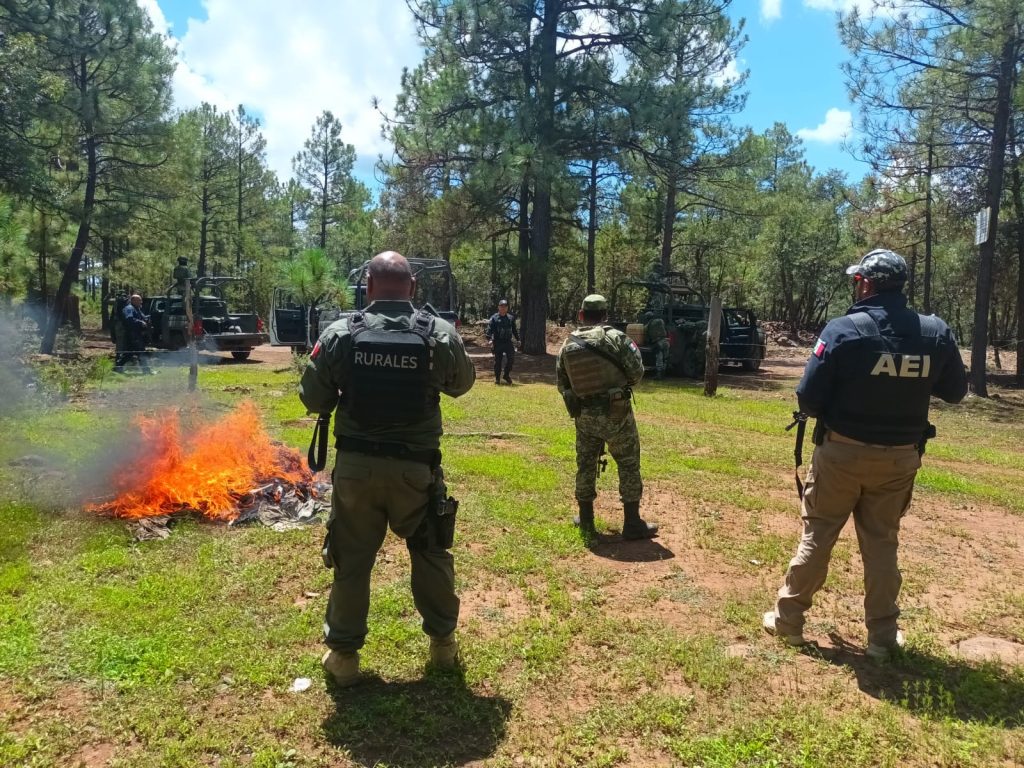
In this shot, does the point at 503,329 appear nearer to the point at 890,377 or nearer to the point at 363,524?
the point at 890,377

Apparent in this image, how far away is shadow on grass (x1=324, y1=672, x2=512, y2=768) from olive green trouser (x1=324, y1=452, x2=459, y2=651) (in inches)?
9.8

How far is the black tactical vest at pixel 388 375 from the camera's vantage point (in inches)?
112

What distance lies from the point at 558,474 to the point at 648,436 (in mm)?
2503

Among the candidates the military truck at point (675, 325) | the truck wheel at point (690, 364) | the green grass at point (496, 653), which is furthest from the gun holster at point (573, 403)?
the truck wheel at point (690, 364)

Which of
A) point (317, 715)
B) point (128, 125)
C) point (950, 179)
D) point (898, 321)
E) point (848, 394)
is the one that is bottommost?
point (317, 715)

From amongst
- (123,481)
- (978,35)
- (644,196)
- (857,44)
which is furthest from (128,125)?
(978,35)

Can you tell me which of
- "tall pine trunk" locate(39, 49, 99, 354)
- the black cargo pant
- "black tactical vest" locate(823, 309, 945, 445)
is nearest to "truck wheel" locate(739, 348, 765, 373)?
the black cargo pant

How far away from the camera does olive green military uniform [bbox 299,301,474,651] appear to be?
2.92 meters

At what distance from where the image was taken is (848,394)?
3.24 metres

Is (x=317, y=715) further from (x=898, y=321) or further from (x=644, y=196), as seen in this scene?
(x=644, y=196)

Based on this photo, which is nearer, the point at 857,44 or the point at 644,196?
the point at 857,44

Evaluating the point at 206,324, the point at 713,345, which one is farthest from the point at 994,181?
the point at 206,324

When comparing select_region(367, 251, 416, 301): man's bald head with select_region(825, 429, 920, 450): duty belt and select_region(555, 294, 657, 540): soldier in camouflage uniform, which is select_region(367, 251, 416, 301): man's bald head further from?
select_region(825, 429, 920, 450): duty belt

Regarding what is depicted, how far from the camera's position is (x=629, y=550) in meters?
4.95
